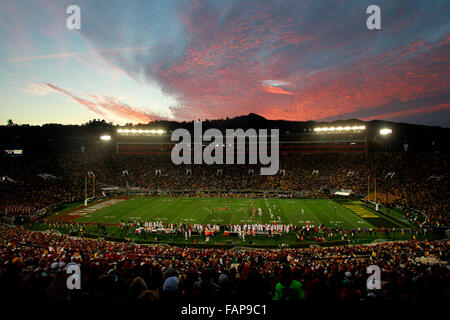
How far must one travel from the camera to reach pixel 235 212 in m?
34.1

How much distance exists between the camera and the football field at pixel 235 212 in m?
→ 29.6

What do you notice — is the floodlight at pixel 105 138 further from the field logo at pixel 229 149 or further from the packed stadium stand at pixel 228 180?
the field logo at pixel 229 149

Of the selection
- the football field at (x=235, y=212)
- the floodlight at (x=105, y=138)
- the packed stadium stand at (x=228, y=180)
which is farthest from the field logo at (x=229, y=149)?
the football field at (x=235, y=212)

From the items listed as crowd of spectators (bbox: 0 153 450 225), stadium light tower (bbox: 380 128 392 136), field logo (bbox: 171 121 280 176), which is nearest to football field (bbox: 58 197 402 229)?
crowd of spectators (bbox: 0 153 450 225)

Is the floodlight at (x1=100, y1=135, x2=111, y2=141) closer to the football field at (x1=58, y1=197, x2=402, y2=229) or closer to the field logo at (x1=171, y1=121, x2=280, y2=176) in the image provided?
the field logo at (x1=171, y1=121, x2=280, y2=176)

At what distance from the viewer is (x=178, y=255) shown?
49.1 ft

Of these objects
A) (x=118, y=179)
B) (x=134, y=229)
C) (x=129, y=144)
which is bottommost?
(x=134, y=229)

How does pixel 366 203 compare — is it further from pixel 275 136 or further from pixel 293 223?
pixel 275 136

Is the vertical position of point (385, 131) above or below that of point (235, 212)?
above

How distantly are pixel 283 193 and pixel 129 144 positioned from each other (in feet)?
155

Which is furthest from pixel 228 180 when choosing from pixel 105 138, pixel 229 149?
pixel 105 138

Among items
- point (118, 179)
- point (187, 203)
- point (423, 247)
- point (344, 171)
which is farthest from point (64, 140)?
point (423, 247)

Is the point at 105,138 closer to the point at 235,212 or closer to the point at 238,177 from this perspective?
the point at 238,177
